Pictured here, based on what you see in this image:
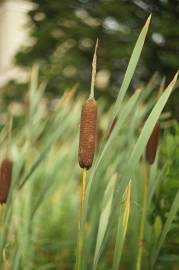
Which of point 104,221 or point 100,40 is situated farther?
point 100,40

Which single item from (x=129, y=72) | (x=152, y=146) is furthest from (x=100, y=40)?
(x=129, y=72)

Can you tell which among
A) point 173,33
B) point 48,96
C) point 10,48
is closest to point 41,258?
point 173,33

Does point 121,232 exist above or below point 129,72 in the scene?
below

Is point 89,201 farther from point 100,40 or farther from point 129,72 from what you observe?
point 100,40

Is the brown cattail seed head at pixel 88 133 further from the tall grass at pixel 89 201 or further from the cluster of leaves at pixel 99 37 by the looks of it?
the cluster of leaves at pixel 99 37

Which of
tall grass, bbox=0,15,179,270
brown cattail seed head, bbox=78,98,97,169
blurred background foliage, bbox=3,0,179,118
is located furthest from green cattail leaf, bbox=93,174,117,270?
blurred background foliage, bbox=3,0,179,118

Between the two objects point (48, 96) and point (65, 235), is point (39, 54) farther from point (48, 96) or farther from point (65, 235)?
point (65, 235)

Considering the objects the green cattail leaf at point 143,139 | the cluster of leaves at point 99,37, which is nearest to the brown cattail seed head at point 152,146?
the green cattail leaf at point 143,139
